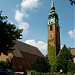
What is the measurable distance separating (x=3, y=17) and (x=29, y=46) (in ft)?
171

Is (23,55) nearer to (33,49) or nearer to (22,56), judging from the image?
(22,56)

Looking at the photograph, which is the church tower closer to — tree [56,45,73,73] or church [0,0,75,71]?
church [0,0,75,71]

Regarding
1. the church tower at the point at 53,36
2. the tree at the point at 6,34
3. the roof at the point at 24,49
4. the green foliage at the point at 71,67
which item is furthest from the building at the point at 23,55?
the tree at the point at 6,34

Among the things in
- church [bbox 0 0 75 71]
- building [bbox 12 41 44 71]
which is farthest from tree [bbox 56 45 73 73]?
building [bbox 12 41 44 71]

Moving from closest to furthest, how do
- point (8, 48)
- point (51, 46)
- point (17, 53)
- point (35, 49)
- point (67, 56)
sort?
point (8, 48)
point (67, 56)
point (17, 53)
point (51, 46)
point (35, 49)

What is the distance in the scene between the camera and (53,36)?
78062 millimetres

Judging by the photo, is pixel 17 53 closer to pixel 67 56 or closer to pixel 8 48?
pixel 67 56

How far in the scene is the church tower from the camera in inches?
2950

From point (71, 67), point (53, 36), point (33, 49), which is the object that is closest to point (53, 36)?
point (53, 36)

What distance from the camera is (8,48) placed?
115 ft

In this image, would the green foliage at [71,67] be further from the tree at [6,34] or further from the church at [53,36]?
the tree at [6,34]

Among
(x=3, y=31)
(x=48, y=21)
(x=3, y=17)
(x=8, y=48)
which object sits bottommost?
(x=8, y=48)

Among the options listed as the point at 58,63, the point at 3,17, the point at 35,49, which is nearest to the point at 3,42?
the point at 3,17

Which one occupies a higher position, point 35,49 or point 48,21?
point 48,21
